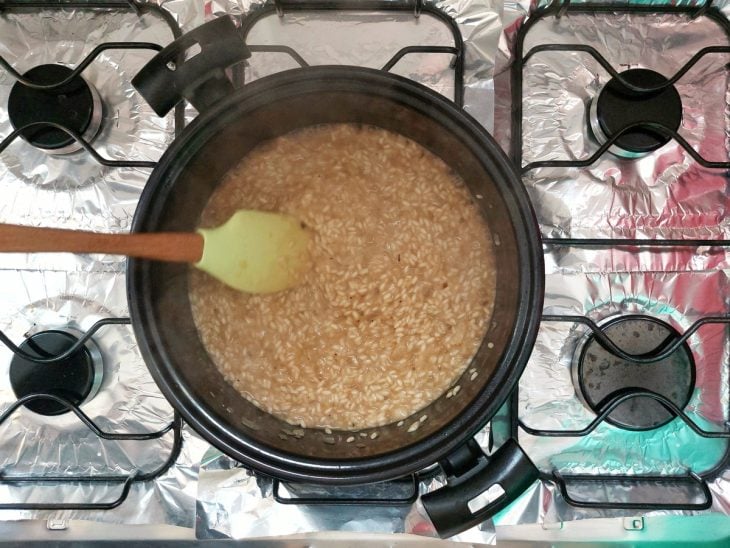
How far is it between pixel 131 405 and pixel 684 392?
46.9 inches

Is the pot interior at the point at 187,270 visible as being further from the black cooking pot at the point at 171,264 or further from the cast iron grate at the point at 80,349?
the cast iron grate at the point at 80,349

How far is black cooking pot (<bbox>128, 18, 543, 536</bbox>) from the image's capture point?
3.27 ft

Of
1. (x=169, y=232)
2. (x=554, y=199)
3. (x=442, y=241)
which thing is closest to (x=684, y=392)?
(x=554, y=199)

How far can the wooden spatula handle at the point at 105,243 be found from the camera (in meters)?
0.84

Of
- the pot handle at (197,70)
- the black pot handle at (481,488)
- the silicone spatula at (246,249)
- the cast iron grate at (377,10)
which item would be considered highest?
the cast iron grate at (377,10)

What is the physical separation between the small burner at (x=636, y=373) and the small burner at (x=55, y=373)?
1037mm

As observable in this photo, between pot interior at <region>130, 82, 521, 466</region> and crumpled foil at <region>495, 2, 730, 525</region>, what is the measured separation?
0.77 ft

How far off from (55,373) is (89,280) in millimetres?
209

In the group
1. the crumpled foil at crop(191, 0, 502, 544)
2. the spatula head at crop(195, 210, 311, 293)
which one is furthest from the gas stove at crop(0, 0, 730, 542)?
the spatula head at crop(195, 210, 311, 293)

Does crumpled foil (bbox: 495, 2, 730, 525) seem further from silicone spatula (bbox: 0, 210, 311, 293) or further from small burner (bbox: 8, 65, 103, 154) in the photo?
small burner (bbox: 8, 65, 103, 154)

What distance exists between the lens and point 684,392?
1.27 meters

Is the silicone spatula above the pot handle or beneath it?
beneath

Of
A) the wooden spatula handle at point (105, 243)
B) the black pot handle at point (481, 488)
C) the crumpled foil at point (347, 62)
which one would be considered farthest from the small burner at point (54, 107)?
the black pot handle at point (481, 488)

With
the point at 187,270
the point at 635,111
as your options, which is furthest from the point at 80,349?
the point at 635,111
